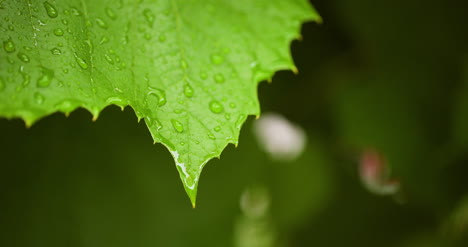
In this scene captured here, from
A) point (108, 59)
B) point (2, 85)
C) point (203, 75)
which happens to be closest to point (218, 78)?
point (203, 75)

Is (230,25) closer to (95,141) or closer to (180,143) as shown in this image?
(180,143)

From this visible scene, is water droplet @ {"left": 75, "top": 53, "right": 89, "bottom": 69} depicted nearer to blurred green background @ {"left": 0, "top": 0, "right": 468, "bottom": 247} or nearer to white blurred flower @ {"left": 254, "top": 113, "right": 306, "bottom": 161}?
blurred green background @ {"left": 0, "top": 0, "right": 468, "bottom": 247}

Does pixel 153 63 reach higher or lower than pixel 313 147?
higher

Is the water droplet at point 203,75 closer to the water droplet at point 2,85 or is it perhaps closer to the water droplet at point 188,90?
the water droplet at point 188,90

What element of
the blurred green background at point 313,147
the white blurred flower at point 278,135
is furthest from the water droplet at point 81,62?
the white blurred flower at point 278,135

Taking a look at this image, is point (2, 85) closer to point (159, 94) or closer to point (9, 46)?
point (9, 46)

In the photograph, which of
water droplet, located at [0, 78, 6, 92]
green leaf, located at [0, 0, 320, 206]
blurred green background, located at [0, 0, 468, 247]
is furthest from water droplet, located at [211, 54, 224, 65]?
blurred green background, located at [0, 0, 468, 247]
